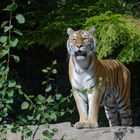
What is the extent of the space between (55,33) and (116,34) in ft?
3.81

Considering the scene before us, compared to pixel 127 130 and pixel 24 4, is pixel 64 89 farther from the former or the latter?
pixel 127 130

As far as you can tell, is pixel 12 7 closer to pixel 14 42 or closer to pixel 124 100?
pixel 14 42

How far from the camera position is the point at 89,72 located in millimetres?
5996

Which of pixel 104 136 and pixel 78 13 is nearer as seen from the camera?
pixel 104 136

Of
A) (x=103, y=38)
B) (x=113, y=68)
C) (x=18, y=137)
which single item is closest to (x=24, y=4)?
(x=103, y=38)

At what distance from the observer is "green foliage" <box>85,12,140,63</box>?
707 cm

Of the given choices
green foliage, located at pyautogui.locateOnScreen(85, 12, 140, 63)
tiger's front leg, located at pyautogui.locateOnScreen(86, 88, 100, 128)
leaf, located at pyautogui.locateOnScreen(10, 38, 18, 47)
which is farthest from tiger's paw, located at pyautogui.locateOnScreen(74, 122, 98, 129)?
leaf, located at pyautogui.locateOnScreen(10, 38, 18, 47)

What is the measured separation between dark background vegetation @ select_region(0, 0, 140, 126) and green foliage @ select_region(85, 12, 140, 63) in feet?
0.26

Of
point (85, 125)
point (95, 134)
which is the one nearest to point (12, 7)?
point (95, 134)

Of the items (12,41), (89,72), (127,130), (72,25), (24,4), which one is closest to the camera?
(12,41)

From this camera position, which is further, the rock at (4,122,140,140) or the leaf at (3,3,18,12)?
the rock at (4,122,140,140)

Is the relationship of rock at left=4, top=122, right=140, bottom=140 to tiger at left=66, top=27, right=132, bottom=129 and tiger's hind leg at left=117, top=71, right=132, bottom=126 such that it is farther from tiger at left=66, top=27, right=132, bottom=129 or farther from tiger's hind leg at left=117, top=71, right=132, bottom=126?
tiger's hind leg at left=117, top=71, right=132, bottom=126

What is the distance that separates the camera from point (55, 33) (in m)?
7.93

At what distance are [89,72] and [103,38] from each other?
1.27 metres
